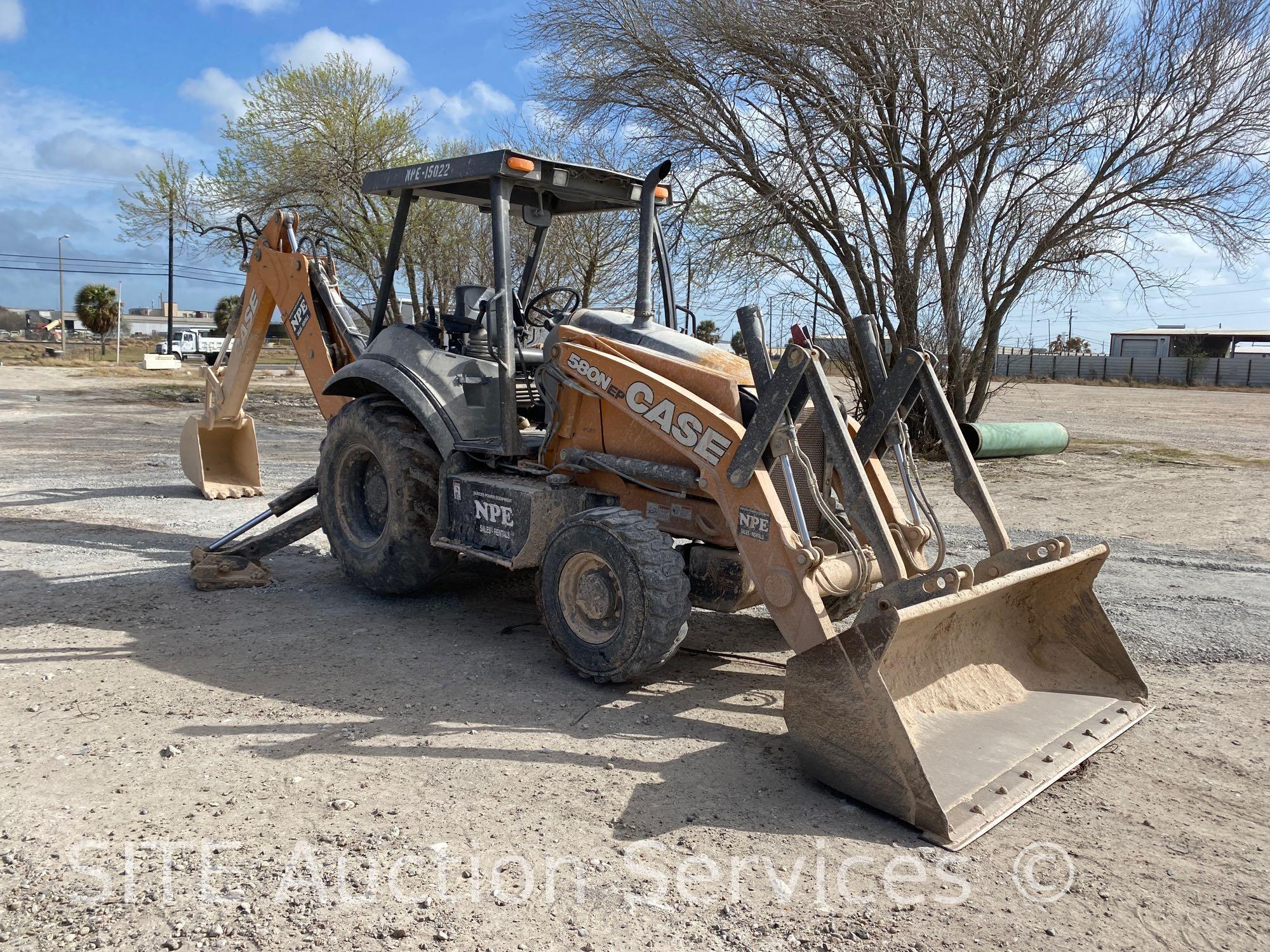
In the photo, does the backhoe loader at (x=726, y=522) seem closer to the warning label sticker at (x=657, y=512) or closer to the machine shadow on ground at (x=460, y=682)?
the warning label sticker at (x=657, y=512)

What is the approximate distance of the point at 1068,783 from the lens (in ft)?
12.9

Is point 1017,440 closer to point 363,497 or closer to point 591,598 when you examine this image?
point 363,497

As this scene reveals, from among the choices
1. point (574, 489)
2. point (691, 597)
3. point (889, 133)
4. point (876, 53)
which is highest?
point (876, 53)

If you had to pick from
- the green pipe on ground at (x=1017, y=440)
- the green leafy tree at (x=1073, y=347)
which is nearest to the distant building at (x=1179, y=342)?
the green leafy tree at (x=1073, y=347)

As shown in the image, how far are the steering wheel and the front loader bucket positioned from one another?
10.2ft

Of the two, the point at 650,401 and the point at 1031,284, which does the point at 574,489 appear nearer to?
the point at 650,401

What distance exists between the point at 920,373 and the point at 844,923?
2.63 m

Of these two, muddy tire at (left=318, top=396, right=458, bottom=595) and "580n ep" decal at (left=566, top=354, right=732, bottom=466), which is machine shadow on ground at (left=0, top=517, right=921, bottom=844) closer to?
muddy tire at (left=318, top=396, right=458, bottom=595)

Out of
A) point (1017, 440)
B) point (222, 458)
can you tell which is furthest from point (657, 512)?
point (1017, 440)

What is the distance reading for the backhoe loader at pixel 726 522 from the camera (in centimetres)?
379

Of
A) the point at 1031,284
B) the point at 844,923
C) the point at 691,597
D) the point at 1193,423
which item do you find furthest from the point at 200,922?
the point at 1193,423

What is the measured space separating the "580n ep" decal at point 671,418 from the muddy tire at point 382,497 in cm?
156

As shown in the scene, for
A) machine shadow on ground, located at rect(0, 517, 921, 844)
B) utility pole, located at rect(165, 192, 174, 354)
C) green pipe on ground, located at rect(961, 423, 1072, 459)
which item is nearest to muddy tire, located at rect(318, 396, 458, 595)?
machine shadow on ground, located at rect(0, 517, 921, 844)

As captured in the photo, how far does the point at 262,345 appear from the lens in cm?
889
